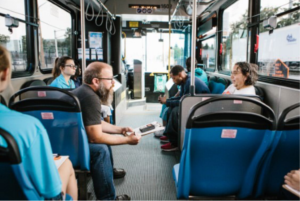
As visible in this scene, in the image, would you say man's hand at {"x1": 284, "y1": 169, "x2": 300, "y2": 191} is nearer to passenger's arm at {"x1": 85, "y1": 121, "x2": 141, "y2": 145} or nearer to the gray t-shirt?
passenger's arm at {"x1": 85, "y1": 121, "x2": 141, "y2": 145}

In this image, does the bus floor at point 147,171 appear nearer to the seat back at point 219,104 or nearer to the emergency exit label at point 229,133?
the emergency exit label at point 229,133

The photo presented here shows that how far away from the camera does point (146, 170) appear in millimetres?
2957

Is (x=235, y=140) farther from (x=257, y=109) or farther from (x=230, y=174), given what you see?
(x=257, y=109)

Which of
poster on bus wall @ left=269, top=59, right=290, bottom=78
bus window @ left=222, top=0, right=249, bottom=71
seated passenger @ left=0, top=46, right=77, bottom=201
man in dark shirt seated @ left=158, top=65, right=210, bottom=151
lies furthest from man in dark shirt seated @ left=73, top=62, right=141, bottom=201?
bus window @ left=222, top=0, right=249, bottom=71

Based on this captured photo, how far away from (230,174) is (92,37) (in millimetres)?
5538

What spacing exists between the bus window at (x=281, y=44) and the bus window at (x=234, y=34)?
1.99 feet

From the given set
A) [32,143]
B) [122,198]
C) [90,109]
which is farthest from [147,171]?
[32,143]

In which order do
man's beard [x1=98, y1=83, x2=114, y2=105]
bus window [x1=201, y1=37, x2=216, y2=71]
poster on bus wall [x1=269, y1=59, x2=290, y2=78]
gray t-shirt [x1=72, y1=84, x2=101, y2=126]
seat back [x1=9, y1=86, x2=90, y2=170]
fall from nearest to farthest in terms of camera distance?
seat back [x1=9, y1=86, x2=90, y2=170] → gray t-shirt [x1=72, y1=84, x2=101, y2=126] → man's beard [x1=98, y1=83, x2=114, y2=105] → poster on bus wall [x1=269, y1=59, x2=290, y2=78] → bus window [x1=201, y1=37, x2=216, y2=71]

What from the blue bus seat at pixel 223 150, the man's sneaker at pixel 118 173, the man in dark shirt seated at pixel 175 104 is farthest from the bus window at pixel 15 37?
the blue bus seat at pixel 223 150

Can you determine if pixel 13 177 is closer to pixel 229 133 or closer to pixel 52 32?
pixel 229 133

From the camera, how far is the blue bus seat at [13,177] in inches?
32.4

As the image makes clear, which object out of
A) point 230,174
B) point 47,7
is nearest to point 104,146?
point 230,174

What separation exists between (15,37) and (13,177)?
127 inches

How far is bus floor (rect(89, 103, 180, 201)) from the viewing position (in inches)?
95.4
